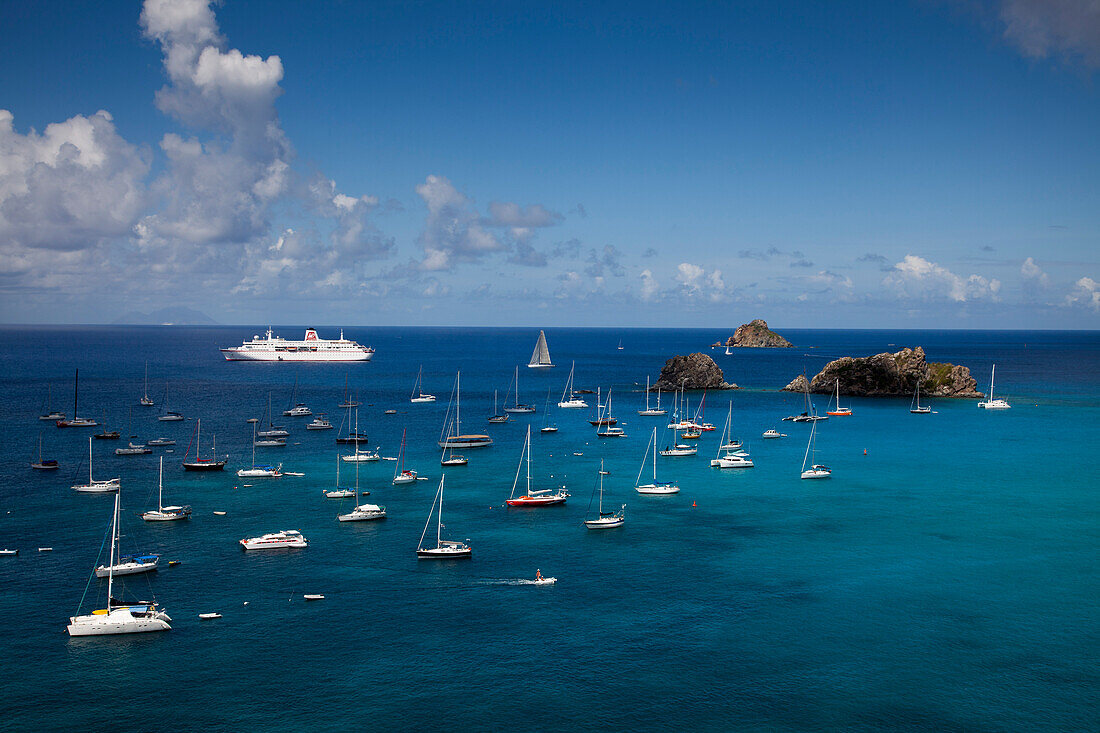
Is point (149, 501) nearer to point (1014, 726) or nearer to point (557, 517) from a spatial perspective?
point (557, 517)

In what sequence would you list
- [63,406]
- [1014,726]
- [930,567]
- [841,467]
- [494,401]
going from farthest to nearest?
[494,401] < [63,406] < [841,467] < [930,567] < [1014,726]

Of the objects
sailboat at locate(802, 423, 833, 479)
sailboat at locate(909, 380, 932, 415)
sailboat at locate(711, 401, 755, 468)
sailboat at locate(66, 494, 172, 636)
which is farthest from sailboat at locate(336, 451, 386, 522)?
sailboat at locate(909, 380, 932, 415)

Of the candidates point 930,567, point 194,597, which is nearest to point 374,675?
point 194,597

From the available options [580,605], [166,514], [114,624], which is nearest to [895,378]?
[580,605]

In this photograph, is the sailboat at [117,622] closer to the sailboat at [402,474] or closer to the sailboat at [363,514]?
the sailboat at [363,514]

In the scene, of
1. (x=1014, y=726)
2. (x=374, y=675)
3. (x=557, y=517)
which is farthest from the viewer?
(x=557, y=517)
